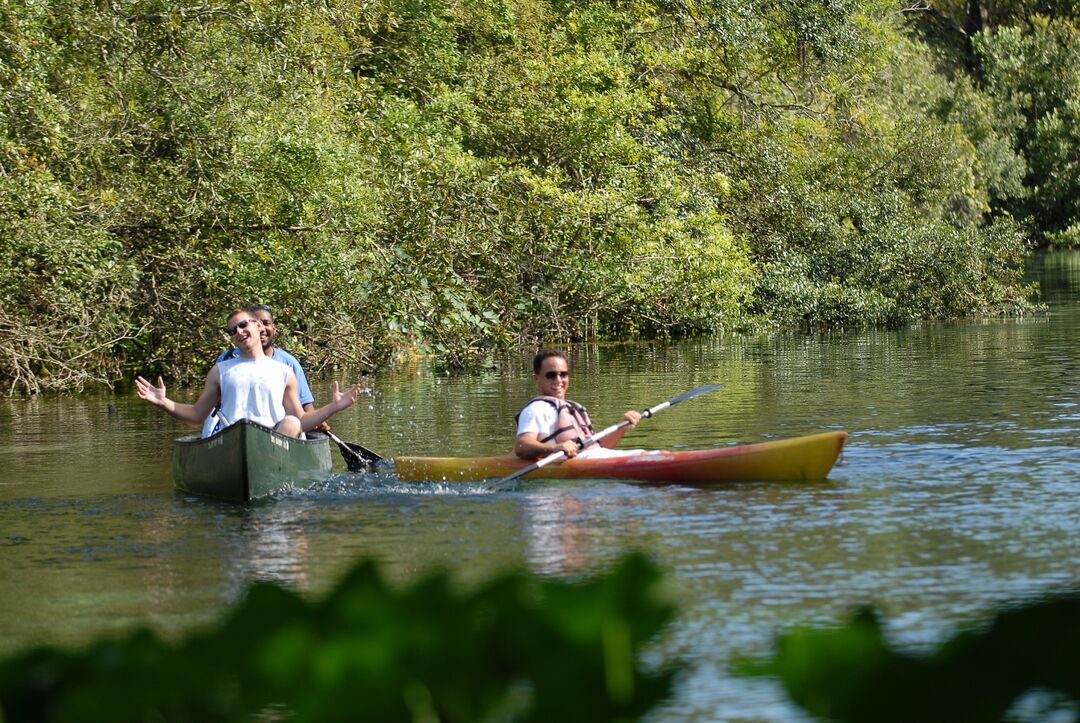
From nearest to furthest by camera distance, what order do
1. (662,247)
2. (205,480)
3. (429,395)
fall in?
(205,480)
(429,395)
(662,247)

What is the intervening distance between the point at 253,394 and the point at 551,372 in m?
2.12

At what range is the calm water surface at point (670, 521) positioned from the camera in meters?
7.11

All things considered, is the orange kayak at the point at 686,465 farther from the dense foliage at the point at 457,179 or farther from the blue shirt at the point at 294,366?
the dense foliage at the point at 457,179

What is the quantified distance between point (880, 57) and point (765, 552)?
27.3 m

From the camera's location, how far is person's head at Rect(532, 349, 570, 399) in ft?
36.9

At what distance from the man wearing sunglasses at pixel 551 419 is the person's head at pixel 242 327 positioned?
1939mm

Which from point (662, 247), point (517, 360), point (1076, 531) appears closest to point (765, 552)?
point (1076, 531)

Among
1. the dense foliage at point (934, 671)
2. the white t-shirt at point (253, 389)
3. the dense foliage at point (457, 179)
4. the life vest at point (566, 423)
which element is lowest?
the life vest at point (566, 423)

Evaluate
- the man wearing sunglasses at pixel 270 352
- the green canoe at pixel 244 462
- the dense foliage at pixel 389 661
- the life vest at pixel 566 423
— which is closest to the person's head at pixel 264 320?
the man wearing sunglasses at pixel 270 352

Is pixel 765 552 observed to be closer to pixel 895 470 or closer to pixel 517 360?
pixel 895 470

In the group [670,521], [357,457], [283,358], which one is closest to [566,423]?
[357,457]

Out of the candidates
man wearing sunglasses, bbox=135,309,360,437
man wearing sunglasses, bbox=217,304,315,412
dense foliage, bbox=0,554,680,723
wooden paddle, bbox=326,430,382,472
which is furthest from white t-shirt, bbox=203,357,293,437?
dense foliage, bbox=0,554,680,723

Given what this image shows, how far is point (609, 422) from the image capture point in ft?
49.3

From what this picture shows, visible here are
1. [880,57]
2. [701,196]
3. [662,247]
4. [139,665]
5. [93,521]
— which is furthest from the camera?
[880,57]
